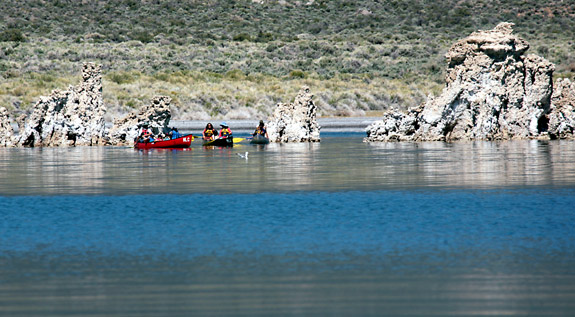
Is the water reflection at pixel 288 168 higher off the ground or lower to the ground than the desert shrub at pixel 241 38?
lower

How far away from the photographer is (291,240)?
13688 mm

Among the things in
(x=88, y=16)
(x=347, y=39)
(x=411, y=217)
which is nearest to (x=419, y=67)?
(x=347, y=39)

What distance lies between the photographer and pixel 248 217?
54.0 ft

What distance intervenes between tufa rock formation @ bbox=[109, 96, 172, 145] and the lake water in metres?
15.8

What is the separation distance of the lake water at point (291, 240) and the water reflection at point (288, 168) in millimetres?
124

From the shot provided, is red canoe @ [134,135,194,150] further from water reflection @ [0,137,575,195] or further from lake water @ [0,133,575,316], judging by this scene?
lake water @ [0,133,575,316]

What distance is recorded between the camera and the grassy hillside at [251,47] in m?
75.2

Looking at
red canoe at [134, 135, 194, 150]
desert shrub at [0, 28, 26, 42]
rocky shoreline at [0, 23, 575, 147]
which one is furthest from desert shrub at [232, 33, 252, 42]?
red canoe at [134, 135, 194, 150]

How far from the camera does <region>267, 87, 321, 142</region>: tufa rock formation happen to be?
4481 centimetres

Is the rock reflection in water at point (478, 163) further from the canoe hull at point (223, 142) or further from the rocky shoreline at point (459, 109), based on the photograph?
the canoe hull at point (223, 142)

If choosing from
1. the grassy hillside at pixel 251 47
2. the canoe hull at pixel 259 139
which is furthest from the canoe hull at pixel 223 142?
the grassy hillside at pixel 251 47

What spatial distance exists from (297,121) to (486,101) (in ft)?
31.0

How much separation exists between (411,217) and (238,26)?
96206 mm

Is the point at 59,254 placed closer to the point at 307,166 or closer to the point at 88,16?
the point at 307,166
